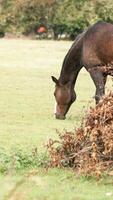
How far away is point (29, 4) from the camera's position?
2790 inches

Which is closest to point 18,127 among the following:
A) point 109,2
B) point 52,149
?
point 52,149

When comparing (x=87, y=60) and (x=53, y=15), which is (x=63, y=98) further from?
(x=53, y=15)

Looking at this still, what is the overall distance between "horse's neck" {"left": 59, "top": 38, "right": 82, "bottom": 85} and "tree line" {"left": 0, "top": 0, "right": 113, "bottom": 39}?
2061 inches

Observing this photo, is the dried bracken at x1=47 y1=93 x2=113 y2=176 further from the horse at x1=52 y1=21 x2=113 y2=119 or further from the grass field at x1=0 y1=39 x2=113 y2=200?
the horse at x1=52 y1=21 x2=113 y2=119

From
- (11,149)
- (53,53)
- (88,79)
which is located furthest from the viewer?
(53,53)

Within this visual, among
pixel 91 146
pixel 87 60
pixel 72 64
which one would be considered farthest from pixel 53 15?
pixel 91 146

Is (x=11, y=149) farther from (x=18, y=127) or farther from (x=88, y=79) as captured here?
(x=88, y=79)

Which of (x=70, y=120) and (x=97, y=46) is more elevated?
(x=97, y=46)

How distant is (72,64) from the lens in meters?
15.2

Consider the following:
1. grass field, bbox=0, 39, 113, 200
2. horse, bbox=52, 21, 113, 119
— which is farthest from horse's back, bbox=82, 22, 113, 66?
grass field, bbox=0, 39, 113, 200

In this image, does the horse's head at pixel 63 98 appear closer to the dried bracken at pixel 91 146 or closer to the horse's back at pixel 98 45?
the horse's back at pixel 98 45

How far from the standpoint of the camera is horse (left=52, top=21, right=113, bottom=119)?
1502 centimetres

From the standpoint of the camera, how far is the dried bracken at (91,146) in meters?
8.27

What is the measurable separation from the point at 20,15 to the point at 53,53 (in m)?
30.1
